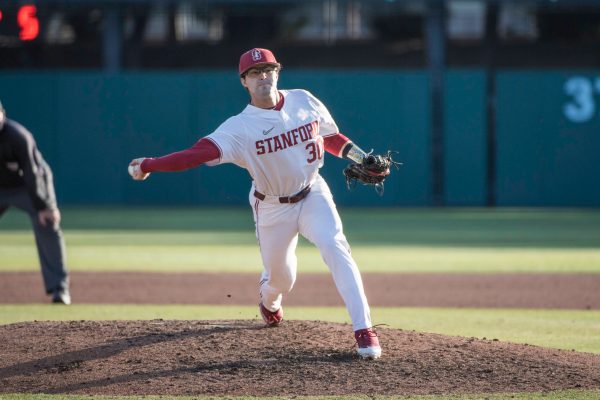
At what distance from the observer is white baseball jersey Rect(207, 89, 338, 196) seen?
7434 mm

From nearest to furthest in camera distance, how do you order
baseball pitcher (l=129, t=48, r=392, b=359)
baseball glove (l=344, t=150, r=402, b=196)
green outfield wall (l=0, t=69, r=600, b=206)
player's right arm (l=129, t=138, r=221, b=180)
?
player's right arm (l=129, t=138, r=221, b=180), baseball pitcher (l=129, t=48, r=392, b=359), baseball glove (l=344, t=150, r=402, b=196), green outfield wall (l=0, t=69, r=600, b=206)

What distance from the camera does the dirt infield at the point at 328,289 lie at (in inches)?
448

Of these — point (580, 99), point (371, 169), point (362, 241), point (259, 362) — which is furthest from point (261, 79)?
point (580, 99)

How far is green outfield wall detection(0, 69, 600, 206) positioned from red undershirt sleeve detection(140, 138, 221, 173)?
16.6m

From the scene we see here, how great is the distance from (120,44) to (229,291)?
15162 millimetres

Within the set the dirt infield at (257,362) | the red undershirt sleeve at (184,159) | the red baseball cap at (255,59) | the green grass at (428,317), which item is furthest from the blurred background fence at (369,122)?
the red undershirt sleeve at (184,159)

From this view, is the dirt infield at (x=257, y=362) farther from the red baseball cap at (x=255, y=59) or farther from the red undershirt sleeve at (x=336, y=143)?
the red baseball cap at (x=255, y=59)

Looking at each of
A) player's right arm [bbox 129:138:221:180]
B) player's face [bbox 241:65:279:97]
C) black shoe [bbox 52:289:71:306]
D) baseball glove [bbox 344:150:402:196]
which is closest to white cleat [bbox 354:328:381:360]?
baseball glove [bbox 344:150:402:196]

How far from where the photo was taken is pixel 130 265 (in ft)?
47.6

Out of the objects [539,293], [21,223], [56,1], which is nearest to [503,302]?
[539,293]

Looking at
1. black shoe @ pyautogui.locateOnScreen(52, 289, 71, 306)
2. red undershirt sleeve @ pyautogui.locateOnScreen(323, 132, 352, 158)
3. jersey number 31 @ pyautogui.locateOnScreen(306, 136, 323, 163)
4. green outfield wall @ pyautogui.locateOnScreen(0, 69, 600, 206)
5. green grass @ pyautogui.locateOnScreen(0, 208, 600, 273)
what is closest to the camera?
jersey number 31 @ pyautogui.locateOnScreen(306, 136, 323, 163)

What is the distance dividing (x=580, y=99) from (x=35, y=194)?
1603 cm

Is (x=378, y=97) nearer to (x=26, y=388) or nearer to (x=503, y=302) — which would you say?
(x=503, y=302)

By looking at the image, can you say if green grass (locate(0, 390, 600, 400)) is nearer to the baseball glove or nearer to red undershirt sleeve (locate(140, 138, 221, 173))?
red undershirt sleeve (locate(140, 138, 221, 173))
